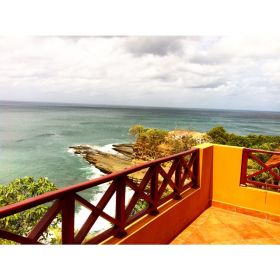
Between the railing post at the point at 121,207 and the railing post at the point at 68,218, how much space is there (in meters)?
0.57

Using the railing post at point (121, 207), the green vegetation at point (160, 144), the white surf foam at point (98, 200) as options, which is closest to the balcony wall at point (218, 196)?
the railing post at point (121, 207)

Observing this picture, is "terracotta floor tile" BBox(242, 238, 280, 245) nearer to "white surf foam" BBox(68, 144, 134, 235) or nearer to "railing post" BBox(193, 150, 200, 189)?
"railing post" BBox(193, 150, 200, 189)

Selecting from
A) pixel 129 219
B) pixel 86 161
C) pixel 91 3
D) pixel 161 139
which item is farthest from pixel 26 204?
pixel 86 161

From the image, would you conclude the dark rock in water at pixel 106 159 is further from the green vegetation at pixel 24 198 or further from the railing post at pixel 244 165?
the railing post at pixel 244 165

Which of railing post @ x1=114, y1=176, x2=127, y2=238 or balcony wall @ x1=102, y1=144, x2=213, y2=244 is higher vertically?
railing post @ x1=114, y1=176, x2=127, y2=238

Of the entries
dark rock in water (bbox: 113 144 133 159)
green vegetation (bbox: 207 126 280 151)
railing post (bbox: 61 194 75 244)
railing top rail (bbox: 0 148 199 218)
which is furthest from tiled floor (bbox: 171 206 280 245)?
dark rock in water (bbox: 113 144 133 159)

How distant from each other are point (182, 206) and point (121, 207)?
4.69 feet

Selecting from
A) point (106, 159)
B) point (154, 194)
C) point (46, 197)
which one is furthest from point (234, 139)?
point (46, 197)

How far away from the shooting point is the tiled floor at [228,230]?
3.76 meters

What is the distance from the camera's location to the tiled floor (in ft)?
12.3

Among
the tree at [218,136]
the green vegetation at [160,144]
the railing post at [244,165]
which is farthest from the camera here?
the tree at [218,136]

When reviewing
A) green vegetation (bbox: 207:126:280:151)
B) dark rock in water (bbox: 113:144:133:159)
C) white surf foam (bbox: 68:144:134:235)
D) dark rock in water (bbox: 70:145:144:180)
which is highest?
green vegetation (bbox: 207:126:280:151)

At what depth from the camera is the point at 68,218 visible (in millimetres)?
2213

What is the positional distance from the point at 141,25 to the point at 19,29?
153 cm
